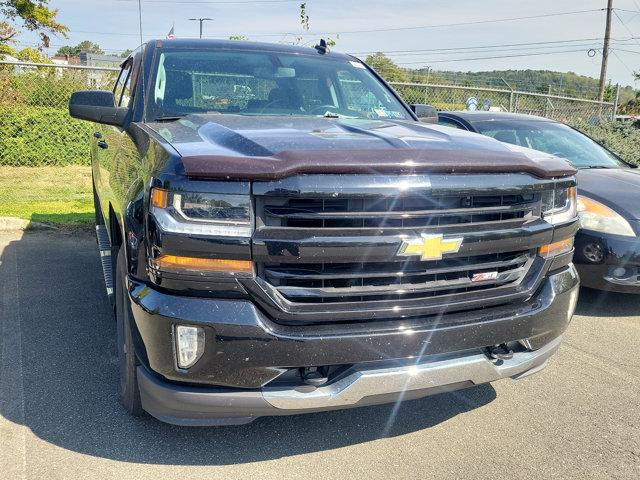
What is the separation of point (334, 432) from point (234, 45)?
2.65 m

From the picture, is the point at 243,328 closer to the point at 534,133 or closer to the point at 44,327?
the point at 44,327

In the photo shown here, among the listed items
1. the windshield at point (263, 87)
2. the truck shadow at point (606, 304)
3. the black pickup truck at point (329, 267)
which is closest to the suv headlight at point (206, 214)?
the black pickup truck at point (329, 267)

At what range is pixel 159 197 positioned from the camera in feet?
7.67

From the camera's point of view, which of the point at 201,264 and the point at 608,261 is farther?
the point at 608,261

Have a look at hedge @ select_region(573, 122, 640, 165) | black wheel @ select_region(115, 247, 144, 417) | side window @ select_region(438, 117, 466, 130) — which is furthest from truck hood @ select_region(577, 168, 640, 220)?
hedge @ select_region(573, 122, 640, 165)

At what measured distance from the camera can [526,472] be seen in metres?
2.72

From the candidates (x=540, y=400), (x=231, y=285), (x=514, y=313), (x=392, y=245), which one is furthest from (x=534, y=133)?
(x=231, y=285)

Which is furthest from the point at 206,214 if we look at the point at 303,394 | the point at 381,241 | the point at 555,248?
the point at 555,248

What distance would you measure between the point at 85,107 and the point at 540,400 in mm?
3160

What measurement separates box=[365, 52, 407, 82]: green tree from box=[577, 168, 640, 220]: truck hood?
8795 millimetres

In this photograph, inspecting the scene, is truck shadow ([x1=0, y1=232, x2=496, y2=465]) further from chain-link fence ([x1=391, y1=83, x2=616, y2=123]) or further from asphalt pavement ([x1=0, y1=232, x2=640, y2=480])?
chain-link fence ([x1=391, y1=83, x2=616, y2=123])

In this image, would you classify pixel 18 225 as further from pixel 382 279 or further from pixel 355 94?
pixel 382 279

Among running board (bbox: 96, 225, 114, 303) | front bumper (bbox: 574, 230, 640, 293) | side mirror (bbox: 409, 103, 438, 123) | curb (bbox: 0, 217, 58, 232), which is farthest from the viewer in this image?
curb (bbox: 0, 217, 58, 232)

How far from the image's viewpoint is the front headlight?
480 centimetres
